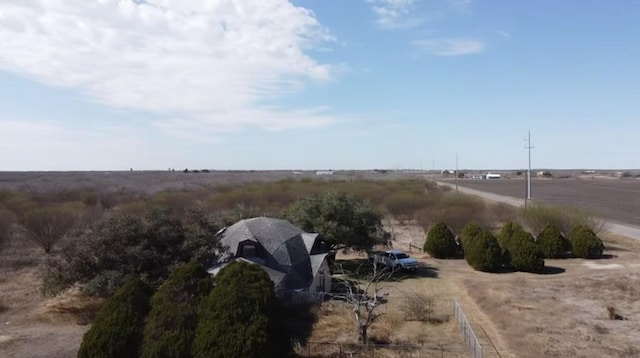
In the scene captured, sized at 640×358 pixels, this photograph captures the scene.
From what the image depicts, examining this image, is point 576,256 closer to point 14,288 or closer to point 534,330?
point 534,330

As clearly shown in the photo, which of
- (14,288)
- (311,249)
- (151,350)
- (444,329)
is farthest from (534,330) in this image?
(14,288)

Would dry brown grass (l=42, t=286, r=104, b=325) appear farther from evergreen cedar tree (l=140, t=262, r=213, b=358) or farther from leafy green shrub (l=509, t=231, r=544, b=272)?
leafy green shrub (l=509, t=231, r=544, b=272)

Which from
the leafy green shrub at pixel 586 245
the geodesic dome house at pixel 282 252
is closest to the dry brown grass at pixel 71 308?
the geodesic dome house at pixel 282 252

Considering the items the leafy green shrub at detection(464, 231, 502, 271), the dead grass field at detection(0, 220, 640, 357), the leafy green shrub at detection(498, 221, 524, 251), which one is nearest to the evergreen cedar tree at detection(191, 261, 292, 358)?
the dead grass field at detection(0, 220, 640, 357)

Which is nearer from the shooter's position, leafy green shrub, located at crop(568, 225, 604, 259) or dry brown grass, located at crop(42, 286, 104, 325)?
dry brown grass, located at crop(42, 286, 104, 325)

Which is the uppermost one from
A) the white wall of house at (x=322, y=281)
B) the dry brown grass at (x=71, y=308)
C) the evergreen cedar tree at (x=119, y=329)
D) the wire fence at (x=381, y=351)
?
the evergreen cedar tree at (x=119, y=329)

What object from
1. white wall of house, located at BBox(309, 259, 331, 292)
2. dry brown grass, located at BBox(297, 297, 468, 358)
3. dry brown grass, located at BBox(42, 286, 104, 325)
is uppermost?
white wall of house, located at BBox(309, 259, 331, 292)

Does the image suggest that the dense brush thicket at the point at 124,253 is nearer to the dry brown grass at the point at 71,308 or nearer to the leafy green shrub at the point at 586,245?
the dry brown grass at the point at 71,308
